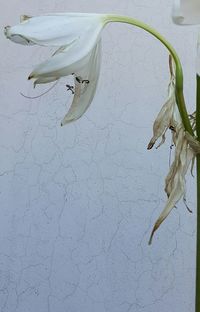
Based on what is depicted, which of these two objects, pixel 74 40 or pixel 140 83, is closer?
pixel 74 40

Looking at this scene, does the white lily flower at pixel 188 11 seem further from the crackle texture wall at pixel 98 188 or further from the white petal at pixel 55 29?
the crackle texture wall at pixel 98 188

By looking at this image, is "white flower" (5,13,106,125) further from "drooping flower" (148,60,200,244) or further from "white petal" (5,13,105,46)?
"drooping flower" (148,60,200,244)

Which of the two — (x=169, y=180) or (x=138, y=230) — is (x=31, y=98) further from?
(x=169, y=180)

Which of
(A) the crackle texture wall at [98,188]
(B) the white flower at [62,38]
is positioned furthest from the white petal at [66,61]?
(A) the crackle texture wall at [98,188]

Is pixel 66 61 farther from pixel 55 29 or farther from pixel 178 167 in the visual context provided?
pixel 178 167

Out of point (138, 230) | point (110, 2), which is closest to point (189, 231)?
point (138, 230)

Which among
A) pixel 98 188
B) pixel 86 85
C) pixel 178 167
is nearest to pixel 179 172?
pixel 178 167
